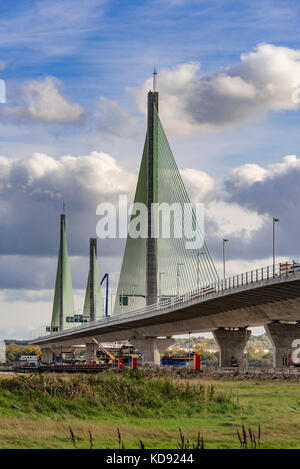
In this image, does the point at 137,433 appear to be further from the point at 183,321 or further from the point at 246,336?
the point at 183,321

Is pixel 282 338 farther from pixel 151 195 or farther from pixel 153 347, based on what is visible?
pixel 153 347

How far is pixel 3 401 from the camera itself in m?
31.7

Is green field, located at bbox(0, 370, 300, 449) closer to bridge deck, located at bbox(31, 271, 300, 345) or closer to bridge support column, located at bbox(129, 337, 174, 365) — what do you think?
bridge deck, located at bbox(31, 271, 300, 345)

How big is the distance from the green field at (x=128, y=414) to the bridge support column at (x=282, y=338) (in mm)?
35790

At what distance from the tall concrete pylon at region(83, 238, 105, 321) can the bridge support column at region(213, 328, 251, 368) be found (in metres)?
74.9

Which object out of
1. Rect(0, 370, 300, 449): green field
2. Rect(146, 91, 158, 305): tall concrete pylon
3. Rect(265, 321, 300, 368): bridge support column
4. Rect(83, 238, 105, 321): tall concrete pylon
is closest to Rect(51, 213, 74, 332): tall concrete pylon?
Rect(83, 238, 105, 321): tall concrete pylon

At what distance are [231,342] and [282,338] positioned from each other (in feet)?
53.8

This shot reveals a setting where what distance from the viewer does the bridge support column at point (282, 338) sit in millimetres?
A: 76188

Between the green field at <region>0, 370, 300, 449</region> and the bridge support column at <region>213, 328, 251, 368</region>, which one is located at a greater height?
the bridge support column at <region>213, 328, 251, 368</region>

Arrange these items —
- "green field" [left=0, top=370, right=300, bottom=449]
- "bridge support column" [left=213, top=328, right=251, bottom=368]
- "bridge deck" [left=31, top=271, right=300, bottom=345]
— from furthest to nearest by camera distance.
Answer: "bridge support column" [left=213, top=328, right=251, bottom=368], "bridge deck" [left=31, top=271, right=300, bottom=345], "green field" [left=0, top=370, right=300, bottom=449]

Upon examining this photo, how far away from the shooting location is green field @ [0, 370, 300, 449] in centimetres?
2525

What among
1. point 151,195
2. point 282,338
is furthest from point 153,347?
point 282,338

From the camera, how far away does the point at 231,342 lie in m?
92.5
